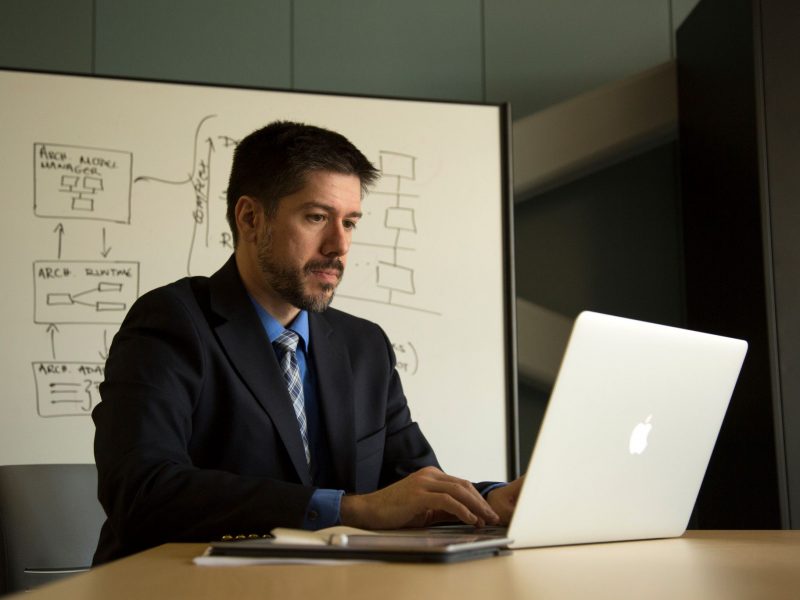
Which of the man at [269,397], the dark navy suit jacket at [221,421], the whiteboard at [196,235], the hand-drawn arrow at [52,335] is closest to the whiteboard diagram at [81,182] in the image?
the whiteboard at [196,235]

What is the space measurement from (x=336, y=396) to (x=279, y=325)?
17 centimetres

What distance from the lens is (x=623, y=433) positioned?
128 cm

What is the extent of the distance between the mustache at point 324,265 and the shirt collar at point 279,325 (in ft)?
0.32

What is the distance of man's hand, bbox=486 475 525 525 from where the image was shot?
1576 mm

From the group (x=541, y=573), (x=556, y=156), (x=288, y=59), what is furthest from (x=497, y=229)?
(x=541, y=573)

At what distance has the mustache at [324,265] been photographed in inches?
76.5

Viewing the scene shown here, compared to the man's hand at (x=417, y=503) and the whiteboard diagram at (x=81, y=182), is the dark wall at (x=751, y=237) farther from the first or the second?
the whiteboard diagram at (x=81, y=182)

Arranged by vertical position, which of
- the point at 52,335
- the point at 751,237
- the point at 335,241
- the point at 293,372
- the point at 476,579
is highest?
the point at 751,237

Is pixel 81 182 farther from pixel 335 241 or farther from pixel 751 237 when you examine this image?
pixel 751 237

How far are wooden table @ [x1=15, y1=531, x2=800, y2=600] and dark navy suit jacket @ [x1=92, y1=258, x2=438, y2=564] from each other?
0.25 metres

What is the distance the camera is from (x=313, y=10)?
340 cm

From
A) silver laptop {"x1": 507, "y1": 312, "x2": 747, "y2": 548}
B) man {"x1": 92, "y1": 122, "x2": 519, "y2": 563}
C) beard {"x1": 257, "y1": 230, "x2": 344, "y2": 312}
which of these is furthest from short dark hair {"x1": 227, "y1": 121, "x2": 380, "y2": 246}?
silver laptop {"x1": 507, "y1": 312, "x2": 747, "y2": 548}

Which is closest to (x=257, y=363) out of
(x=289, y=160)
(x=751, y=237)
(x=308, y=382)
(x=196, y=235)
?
(x=308, y=382)

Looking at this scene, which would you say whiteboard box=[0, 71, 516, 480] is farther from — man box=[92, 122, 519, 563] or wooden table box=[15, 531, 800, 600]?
wooden table box=[15, 531, 800, 600]
